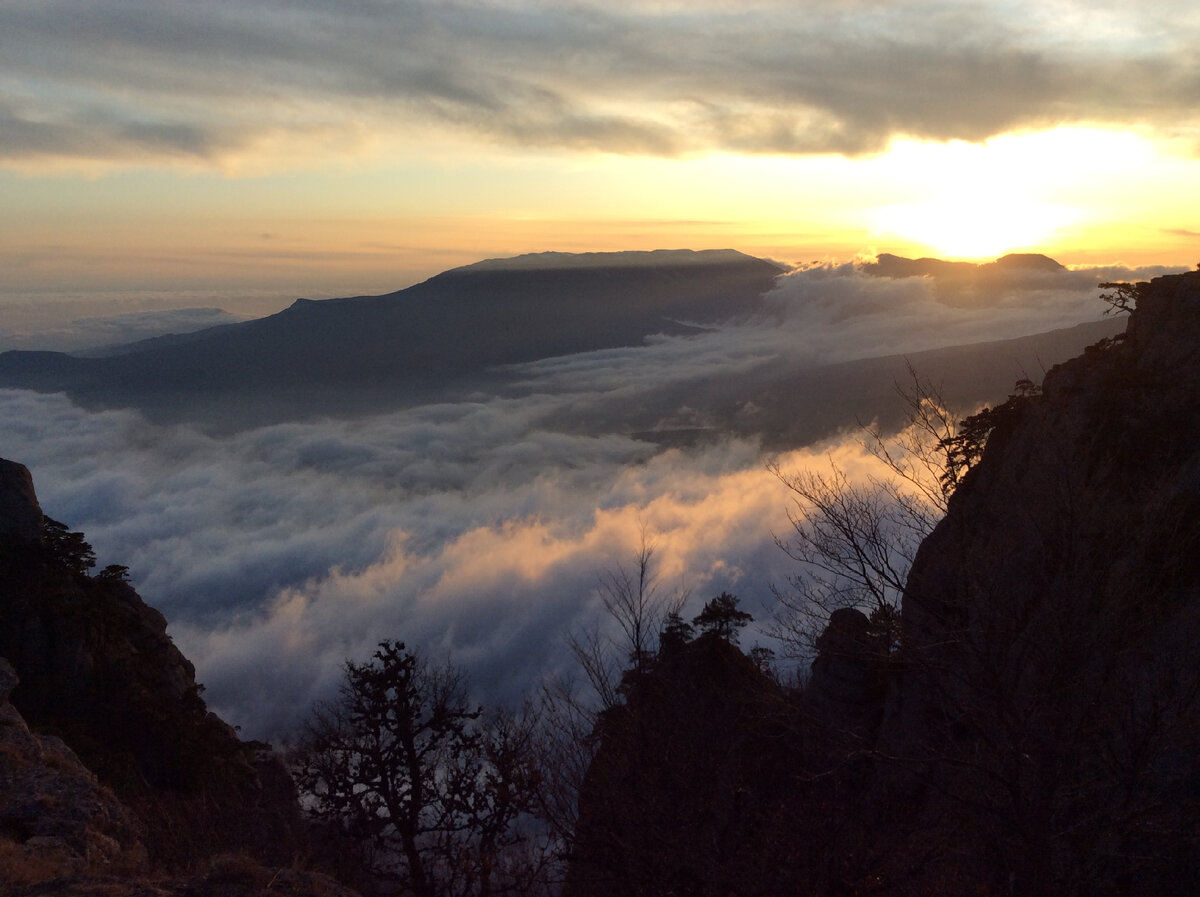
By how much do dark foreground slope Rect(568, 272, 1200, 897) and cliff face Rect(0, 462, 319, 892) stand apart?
31.5 ft

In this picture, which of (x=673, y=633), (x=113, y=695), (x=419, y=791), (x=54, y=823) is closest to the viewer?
(x=54, y=823)

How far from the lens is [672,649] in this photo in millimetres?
21016

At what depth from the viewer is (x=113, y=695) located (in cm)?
2527

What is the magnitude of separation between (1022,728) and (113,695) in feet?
84.2

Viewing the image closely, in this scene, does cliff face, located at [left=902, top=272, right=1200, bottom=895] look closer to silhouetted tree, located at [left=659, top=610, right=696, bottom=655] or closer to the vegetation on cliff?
the vegetation on cliff

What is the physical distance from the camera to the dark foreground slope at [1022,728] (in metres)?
8.83

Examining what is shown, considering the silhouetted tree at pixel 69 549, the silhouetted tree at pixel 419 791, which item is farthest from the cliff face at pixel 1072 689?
the silhouetted tree at pixel 69 549

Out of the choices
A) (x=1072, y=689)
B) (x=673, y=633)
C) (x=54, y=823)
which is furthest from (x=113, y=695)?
(x=1072, y=689)

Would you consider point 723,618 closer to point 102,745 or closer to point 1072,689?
point 1072,689

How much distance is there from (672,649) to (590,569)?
104591 mm

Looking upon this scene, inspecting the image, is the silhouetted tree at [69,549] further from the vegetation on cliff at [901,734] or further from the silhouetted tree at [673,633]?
the silhouetted tree at [673,633]

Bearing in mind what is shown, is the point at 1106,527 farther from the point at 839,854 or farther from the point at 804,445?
the point at 804,445

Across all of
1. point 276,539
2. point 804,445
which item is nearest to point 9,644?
point 276,539

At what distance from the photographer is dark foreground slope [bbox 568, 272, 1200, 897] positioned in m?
8.83
